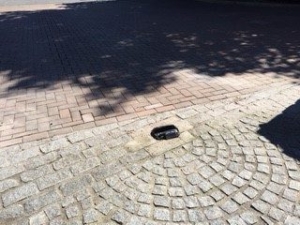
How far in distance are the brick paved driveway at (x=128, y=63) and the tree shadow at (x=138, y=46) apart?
2cm

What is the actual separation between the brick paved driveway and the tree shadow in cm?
2

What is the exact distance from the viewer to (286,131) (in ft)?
12.8

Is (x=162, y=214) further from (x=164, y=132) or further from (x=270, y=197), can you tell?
(x=164, y=132)

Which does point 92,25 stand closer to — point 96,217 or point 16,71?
point 16,71

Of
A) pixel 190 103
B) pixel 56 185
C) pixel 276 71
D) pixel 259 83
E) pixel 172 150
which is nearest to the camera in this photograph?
pixel 56 185

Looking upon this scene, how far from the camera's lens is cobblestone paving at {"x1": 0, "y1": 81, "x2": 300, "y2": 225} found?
2.78 m

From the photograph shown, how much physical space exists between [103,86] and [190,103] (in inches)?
61.6

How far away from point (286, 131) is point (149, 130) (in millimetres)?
1691

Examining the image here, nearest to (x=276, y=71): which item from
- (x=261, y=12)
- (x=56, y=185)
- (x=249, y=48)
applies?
(x=249, y=48)

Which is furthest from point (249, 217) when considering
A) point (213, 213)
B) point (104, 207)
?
point (104, 207)

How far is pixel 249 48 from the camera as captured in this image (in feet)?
23.9

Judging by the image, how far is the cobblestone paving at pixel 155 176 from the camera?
278cm

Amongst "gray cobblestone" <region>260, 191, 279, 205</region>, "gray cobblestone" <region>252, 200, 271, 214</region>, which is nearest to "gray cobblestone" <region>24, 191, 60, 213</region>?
"gray cobblestone" <region>252, 200, 271, 214</region>

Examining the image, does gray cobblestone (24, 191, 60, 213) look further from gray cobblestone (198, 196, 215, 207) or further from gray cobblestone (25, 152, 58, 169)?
gray cobblestone (198, 196, 215, 207)
